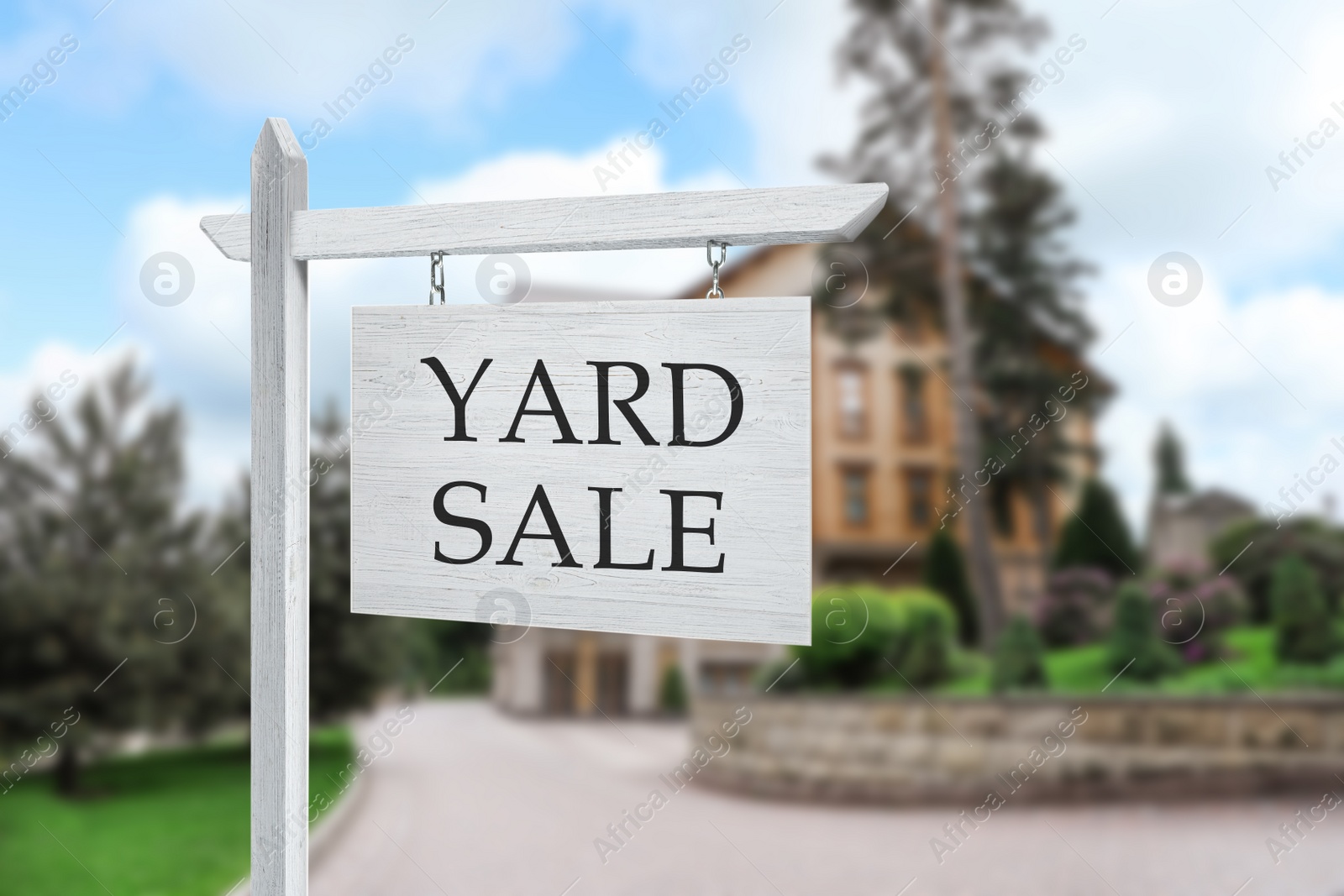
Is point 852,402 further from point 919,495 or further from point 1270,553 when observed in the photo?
point 1270,553

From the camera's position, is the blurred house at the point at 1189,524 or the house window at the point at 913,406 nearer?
the blurred house at the point at 1189,524

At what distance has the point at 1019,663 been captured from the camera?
182 inches

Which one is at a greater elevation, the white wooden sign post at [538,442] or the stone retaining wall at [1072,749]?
the white wooden sign post at [538,442]

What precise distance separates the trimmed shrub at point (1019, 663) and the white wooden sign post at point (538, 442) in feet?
13.6

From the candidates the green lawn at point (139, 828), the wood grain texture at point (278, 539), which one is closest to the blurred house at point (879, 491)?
the green lawn at point (139, 828)

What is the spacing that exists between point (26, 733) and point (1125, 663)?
5534 millimetres

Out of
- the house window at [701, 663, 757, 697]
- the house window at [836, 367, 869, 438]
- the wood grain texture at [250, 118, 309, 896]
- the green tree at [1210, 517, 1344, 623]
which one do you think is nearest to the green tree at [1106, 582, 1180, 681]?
the green tree at [1210, 517, 1344, 623]

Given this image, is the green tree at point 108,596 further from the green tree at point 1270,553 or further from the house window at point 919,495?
the green tree at point 1270,553

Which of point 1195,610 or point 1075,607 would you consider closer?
point 1195,610

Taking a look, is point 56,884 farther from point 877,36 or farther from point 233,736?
point 877,36

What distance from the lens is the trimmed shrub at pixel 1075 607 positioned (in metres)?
5.12

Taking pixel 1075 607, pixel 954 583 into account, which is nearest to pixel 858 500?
pixel 954 583

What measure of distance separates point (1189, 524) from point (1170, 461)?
18.2 inches

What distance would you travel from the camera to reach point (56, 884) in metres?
3.66
